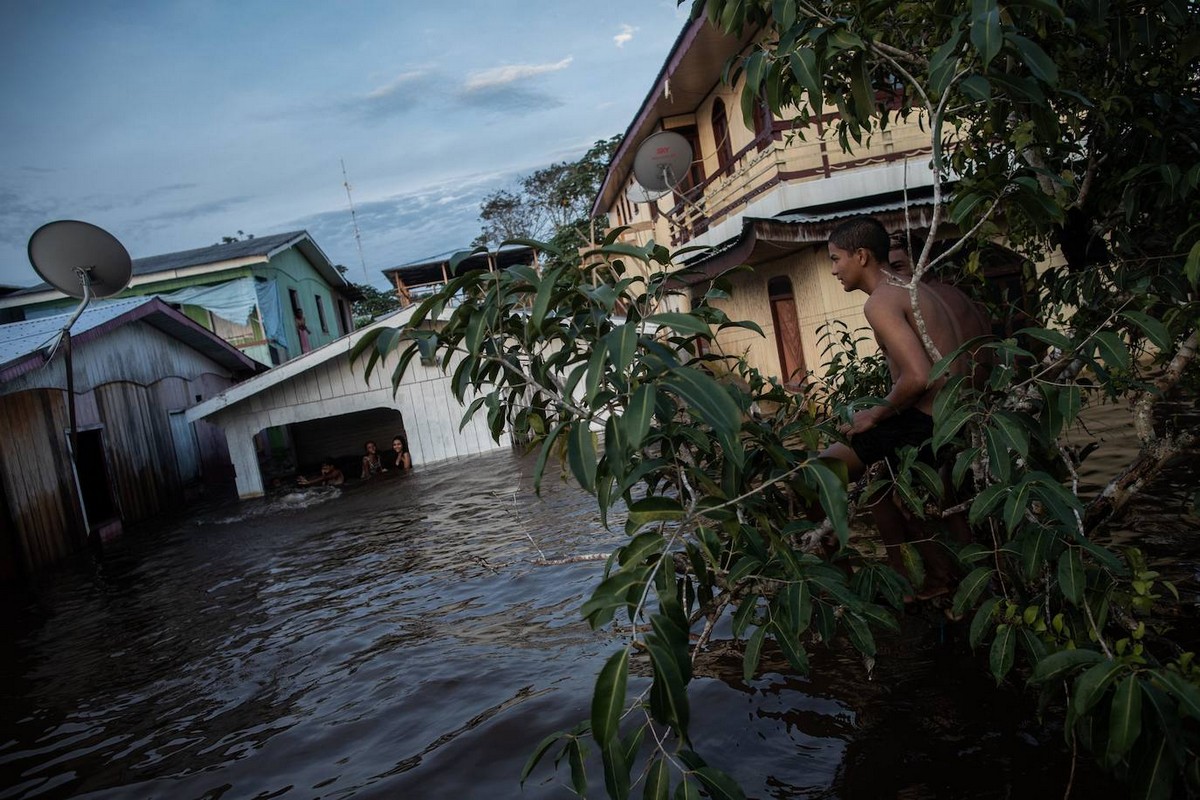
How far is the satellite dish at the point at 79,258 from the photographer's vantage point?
9586mm

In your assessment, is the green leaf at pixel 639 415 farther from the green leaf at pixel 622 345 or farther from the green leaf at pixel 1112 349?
the green leaf at pixel 1112 349

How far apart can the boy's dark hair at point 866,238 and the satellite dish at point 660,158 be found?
7823 mm

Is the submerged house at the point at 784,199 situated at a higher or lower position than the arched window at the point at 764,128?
lower

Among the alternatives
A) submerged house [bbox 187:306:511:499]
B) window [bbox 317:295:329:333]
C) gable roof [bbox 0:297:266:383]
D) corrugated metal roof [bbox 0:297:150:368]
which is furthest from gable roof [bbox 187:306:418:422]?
window [bbox 317:295:329:333]

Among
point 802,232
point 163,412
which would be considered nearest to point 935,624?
point 802,232

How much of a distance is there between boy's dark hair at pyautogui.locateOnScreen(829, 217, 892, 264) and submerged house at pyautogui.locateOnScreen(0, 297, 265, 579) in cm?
1000

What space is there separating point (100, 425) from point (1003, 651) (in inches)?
579

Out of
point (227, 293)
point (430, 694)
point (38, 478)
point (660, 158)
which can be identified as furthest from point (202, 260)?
point (430, 694)

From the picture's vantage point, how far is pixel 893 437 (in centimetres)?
342

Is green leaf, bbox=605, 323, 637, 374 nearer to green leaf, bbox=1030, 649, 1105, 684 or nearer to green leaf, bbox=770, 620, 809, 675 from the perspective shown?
green leaf, bbox=770, 620, 809, 675

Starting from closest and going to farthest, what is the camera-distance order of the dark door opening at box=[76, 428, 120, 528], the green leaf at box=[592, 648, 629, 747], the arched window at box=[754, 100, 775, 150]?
the green leaf at box=[592, 648, 629, 747], the arched window at box=[754, 100, 775, 150], the dark door opening at box=[76, 428, 120, 528]

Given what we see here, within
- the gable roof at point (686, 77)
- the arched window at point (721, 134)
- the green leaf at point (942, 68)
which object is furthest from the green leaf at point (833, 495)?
the arched window at point (721, 134)

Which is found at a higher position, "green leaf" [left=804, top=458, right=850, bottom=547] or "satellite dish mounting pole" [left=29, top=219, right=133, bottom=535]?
"satellite dish mounting pole" [left=29, top=219, right=133, bottom=535]

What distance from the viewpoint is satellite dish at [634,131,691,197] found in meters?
11.3
